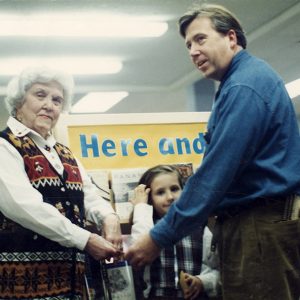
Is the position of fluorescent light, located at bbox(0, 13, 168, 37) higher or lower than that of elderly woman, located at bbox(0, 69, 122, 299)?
higher

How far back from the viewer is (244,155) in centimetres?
105

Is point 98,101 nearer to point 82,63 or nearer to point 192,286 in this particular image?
point 82,63

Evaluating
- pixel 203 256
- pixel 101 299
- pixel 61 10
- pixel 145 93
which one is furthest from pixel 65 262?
pixel 61 10

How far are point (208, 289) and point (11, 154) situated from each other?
0.55 m

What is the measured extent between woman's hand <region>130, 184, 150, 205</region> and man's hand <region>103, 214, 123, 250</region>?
0.12 m

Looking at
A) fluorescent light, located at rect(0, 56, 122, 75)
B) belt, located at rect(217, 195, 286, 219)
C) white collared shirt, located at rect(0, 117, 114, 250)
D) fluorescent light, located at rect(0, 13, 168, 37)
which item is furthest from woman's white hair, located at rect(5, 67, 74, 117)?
fluorescent light, located at rect(0, 13, 168, 37)

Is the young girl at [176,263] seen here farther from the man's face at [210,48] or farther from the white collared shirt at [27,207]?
the man's face at [210,48]

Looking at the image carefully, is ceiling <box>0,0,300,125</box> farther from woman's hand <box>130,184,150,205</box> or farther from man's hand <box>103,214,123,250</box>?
man's hand <box>103,214,123,250</box>

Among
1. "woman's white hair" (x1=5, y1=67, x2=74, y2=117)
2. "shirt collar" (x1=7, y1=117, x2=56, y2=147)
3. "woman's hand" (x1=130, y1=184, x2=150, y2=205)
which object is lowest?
"woman's hand" (x1=130, y1=184, x2=150, y2=205)

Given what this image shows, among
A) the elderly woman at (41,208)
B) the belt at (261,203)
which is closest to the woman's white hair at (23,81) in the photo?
the elderly woman at (41,208)

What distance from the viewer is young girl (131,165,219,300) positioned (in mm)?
1295

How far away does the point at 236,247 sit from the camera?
3.59ft

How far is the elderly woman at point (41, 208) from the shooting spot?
1.12m

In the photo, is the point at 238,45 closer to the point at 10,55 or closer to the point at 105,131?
the point at 105,131
